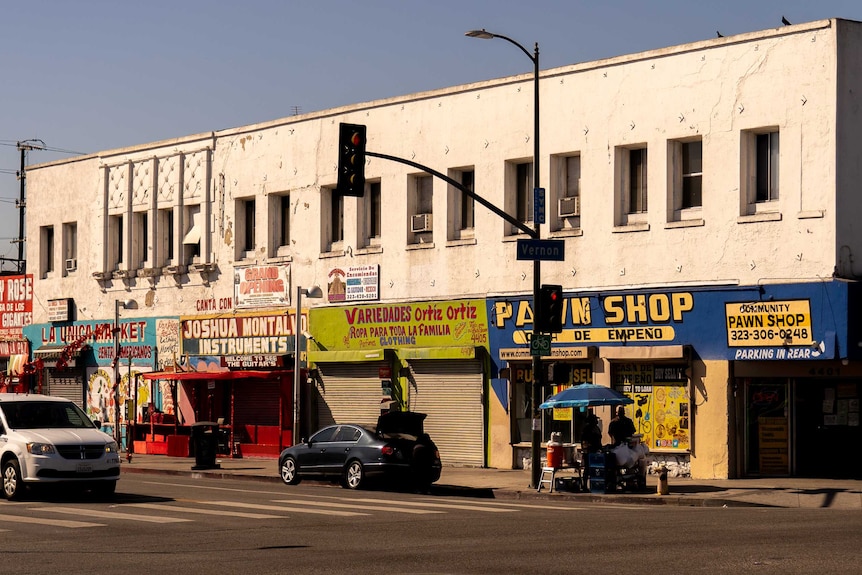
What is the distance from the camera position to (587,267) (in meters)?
33.4

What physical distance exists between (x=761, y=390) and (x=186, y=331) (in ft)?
65.6

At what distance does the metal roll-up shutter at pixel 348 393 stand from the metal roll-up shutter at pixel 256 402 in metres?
1.56

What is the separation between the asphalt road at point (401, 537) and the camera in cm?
1442

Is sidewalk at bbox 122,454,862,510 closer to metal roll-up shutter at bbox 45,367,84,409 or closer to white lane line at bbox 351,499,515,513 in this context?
white lane line at bbox 351,499,515,513

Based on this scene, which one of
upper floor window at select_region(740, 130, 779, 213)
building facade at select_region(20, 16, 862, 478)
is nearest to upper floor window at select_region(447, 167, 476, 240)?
building facade at select_region(20, 16, 862, 478)

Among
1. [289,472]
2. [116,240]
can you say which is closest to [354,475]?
[289,472]

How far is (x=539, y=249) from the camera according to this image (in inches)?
1112

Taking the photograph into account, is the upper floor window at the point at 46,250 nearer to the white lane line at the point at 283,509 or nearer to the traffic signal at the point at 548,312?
the traffic signal at the point at 548,312

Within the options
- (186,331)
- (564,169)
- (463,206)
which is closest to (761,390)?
(564,169)

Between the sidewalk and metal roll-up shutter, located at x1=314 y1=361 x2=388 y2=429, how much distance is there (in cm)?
376

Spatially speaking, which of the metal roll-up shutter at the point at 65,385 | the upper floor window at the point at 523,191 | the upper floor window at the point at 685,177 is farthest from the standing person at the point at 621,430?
the metal roll-up shutter at the point at 65,385

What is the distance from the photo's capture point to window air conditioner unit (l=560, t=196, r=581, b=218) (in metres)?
33.7

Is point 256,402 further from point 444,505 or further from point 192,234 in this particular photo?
point 444,505

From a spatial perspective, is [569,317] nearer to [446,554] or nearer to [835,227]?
[835,227]
